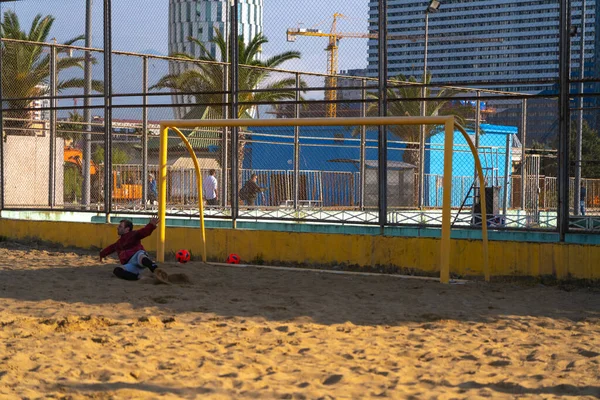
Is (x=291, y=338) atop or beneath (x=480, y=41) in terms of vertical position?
beneath

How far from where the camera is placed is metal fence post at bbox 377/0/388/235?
11867mm

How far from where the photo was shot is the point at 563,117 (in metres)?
10.8

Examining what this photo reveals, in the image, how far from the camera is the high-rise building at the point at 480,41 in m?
11.9

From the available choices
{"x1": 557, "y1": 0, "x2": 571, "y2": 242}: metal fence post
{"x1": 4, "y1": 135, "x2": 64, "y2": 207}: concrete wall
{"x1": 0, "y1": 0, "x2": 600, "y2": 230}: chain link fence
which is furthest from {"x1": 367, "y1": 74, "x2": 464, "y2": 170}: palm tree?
{"x1": 557, "y1": 0, "x2": 571, "y2": 242}: metal fence post

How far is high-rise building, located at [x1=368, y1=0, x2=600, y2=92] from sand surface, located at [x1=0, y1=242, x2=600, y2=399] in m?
3.15

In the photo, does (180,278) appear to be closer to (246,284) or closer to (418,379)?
(246,284)

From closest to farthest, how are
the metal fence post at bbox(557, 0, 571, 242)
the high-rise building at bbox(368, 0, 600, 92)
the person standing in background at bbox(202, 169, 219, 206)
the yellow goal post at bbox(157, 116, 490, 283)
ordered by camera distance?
the yellow goal post at bbox(157, 116, 490, 283)
the metal fence post at bbox(557, 0, 571, 242)
the high-rise building at bbox(368, 0, 600, 92)
the person standing in background at bbox(202, 169, 219, 206)

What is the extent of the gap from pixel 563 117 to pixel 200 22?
1706cm

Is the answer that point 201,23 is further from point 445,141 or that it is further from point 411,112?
point 445,141

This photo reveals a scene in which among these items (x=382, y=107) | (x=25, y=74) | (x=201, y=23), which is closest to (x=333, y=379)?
(x=382, y=107)

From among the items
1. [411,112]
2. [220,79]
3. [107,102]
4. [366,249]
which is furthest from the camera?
[220,79]

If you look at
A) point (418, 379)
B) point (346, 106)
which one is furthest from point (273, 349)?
point (346, 106)

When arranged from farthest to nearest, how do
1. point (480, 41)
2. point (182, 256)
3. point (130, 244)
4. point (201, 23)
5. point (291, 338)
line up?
point (201, 23) < point (480, 41) < point (182, 256) < point (130, 244) < point (291, 338)

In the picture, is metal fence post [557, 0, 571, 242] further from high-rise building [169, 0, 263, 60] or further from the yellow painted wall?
high-rise building [169, 0, 263, 60]
